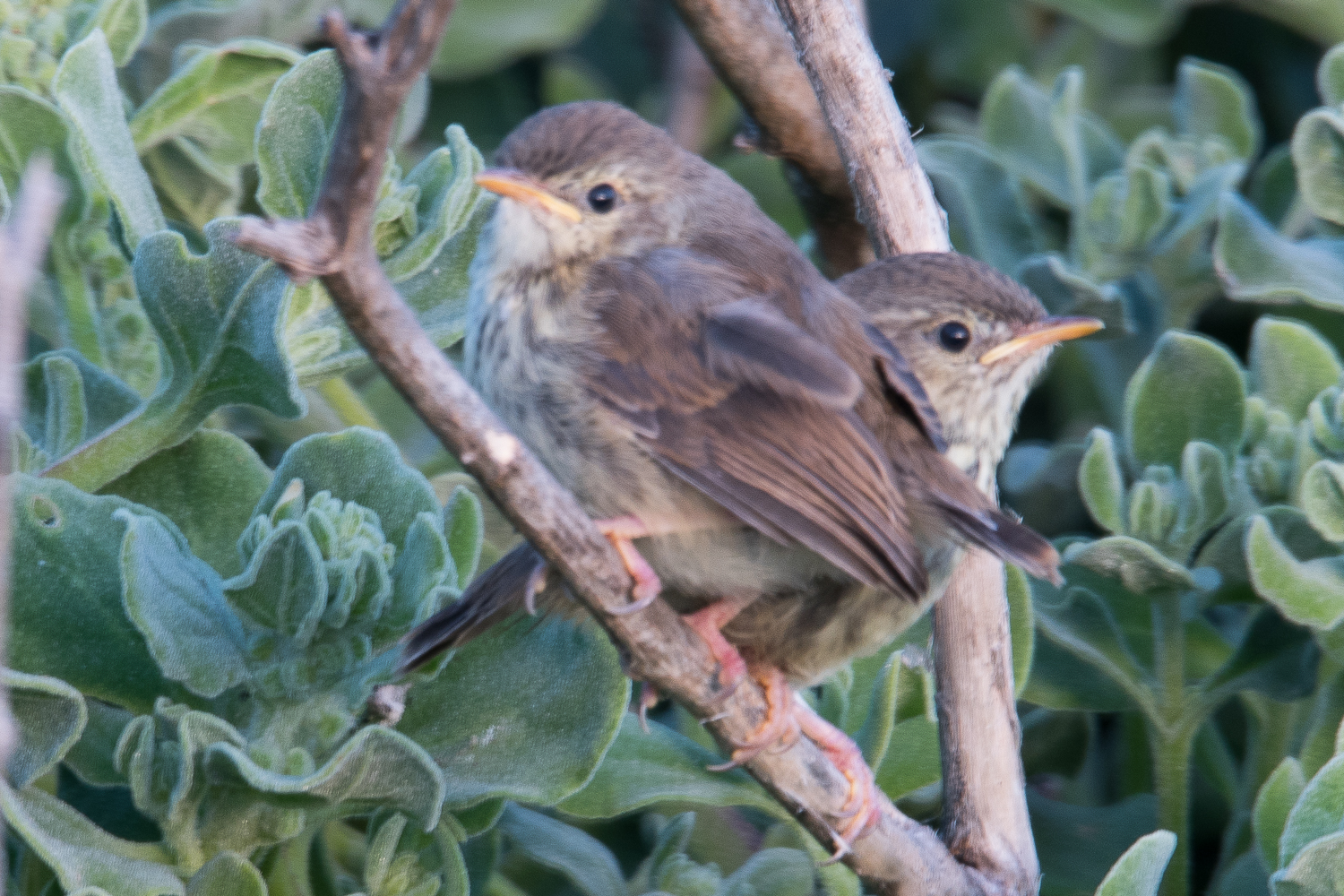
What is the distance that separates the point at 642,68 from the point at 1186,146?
4.87 feet

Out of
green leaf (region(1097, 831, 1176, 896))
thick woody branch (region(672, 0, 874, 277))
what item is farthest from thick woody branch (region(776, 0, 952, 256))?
green leaf (region(1097, 831, 1176, 896))

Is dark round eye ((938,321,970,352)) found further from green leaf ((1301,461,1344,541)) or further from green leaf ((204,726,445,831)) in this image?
green leaf ((204,726,445,831))

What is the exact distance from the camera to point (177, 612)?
1.87 m

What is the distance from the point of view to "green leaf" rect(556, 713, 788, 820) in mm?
2084

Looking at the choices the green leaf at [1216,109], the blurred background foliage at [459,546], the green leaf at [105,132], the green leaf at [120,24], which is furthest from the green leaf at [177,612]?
the green leaf at [1216,109]

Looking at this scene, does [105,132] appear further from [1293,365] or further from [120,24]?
[1293,365]

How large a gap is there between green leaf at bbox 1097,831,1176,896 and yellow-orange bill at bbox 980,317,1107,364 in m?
0.86

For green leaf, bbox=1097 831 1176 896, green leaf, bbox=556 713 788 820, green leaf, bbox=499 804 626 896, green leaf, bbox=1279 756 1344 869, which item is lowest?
green leaf, bbox=1279 756 1344 869

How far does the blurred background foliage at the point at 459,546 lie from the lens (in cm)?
191

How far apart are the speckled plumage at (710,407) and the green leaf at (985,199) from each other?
93 centimetres

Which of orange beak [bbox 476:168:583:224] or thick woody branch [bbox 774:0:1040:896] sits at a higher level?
orange beak [bbox 476:168:583:224]

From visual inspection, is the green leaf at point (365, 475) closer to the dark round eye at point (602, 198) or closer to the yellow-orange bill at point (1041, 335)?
the dark round eye at point (602, 198)

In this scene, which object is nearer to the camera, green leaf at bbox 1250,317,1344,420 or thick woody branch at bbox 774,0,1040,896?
thick woody branch at bbox 774,0,1040,896

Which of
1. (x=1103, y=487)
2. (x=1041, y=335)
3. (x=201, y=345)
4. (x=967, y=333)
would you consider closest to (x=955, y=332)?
(x=967, y=333)
